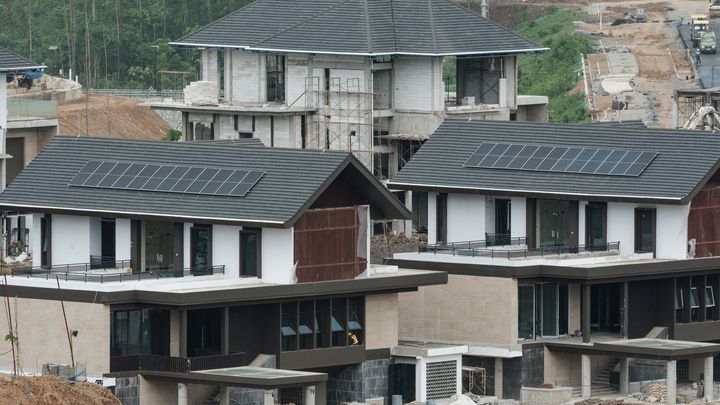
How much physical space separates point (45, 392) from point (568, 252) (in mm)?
24309

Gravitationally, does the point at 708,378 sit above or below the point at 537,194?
below

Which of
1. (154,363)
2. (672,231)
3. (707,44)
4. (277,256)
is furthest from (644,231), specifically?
(707,44)

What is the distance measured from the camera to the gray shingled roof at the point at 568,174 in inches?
3775

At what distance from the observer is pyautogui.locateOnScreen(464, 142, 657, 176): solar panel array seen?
97312 mm

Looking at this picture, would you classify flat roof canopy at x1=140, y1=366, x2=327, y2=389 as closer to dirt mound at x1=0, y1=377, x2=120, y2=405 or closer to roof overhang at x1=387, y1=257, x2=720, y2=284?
dirt mound at x1=0, y1=377, x2=120, y2=405

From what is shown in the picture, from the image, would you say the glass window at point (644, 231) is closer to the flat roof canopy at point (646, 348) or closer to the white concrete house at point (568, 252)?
the white concrete house at point (568, 252)

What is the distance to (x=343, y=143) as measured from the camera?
11719 centimetres

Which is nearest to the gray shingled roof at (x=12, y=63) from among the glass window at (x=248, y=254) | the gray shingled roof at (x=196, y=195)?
the gray shingled roof at (x=196, y=195)

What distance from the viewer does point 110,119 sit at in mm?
160000

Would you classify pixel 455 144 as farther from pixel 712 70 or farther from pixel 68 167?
pixel 712 70

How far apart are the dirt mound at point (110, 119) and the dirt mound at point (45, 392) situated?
240ft

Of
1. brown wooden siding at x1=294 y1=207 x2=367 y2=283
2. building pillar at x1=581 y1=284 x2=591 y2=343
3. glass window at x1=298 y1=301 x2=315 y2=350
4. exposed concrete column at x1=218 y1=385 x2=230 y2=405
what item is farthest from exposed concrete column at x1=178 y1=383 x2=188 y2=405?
building pillar at x1=581 y1=284 x2=591 y2=343

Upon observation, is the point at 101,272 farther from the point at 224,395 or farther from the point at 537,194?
the point at 537,194

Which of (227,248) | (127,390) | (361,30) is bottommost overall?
(127,390)
